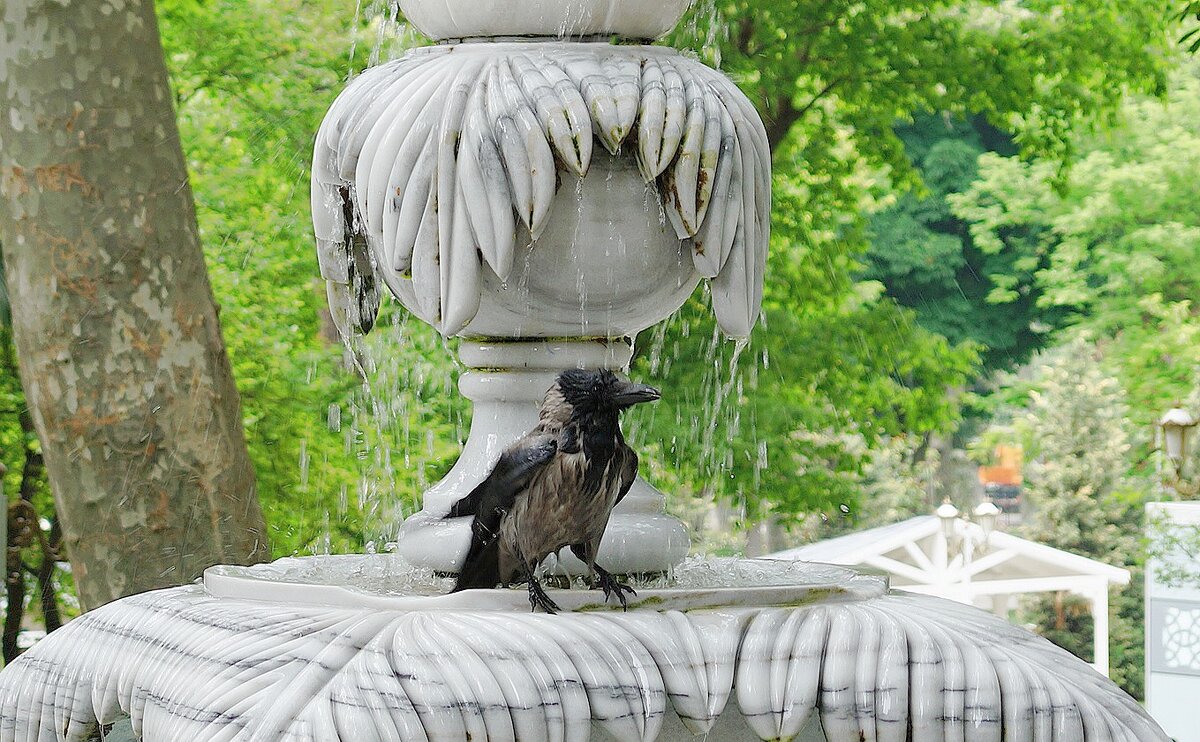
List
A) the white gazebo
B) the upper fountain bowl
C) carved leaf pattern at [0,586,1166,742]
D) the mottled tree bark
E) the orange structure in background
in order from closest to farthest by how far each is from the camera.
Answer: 1. carved leaf pattern at [0,586,1166,742]
2. the upper fountain bowl
3. the mottled tree bark
4. the white gazebo
5. the orange structure in background

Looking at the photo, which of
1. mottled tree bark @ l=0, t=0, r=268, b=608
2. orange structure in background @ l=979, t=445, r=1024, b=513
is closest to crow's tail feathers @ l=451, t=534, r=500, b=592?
mottled tree bark @ l=0, t=0, r=268, b=608

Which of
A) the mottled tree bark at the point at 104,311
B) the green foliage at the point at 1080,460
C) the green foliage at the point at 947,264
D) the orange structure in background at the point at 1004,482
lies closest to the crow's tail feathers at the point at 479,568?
the mottled tree bark at the point at 104,311

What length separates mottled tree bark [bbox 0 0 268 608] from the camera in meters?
4.50

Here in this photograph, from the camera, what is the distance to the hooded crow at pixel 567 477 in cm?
182

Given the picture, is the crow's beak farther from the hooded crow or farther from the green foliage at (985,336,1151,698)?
the green foliage at (985,336,1151,698)

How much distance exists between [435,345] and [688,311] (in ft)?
4.07

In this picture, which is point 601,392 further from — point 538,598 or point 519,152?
point 519,152

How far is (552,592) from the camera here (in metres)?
1.88

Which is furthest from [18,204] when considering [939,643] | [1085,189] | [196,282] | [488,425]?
[1085,189]

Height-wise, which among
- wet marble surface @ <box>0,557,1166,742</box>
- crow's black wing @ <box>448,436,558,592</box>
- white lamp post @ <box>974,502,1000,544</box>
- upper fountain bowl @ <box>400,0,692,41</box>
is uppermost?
upper fountain bowl @ <box>400,0,692,41</box>

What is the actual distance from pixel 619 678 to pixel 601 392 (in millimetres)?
327

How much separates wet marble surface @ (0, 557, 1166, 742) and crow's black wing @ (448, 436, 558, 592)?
133mm

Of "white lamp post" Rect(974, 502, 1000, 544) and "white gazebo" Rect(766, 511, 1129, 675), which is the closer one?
"white gazebo" Rect(766, 511, 1129, 675)

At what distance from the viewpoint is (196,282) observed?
467cm
